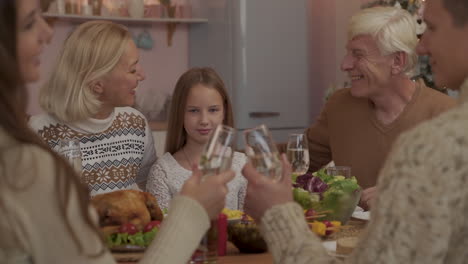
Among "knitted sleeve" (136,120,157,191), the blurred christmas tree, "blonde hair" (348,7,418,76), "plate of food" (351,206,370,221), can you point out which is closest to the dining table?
"plate of food" (351,206,370,221)

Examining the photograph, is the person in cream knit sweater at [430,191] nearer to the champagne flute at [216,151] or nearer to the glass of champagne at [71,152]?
the champagne flute at [216,151]

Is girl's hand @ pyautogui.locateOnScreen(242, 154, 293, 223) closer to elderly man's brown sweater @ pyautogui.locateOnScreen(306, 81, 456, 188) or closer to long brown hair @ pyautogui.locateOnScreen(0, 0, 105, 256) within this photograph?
long brown hair @ pyautogui.locateOnScreen(0, 0, 105, 256)

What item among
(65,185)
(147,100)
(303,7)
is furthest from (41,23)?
(303,7)

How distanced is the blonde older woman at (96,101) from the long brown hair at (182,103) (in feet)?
0.57

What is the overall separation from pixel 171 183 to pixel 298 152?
671 millimetres

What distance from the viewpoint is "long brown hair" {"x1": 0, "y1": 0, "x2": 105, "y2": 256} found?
113 centimetres

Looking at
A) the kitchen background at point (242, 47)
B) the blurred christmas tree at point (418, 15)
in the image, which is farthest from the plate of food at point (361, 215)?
the kitchen background at point (242, 47)

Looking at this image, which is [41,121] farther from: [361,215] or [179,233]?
[179,233]

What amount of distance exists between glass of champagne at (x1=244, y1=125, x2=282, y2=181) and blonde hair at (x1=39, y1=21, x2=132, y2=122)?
51.9 inches

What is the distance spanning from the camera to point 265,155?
1.73m

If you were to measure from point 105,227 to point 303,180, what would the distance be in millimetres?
676

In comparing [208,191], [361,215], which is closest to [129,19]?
[361,215]

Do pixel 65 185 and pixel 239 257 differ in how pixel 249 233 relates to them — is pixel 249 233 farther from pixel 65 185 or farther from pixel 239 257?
pixel 65 185

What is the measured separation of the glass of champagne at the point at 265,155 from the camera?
1.72 meters
